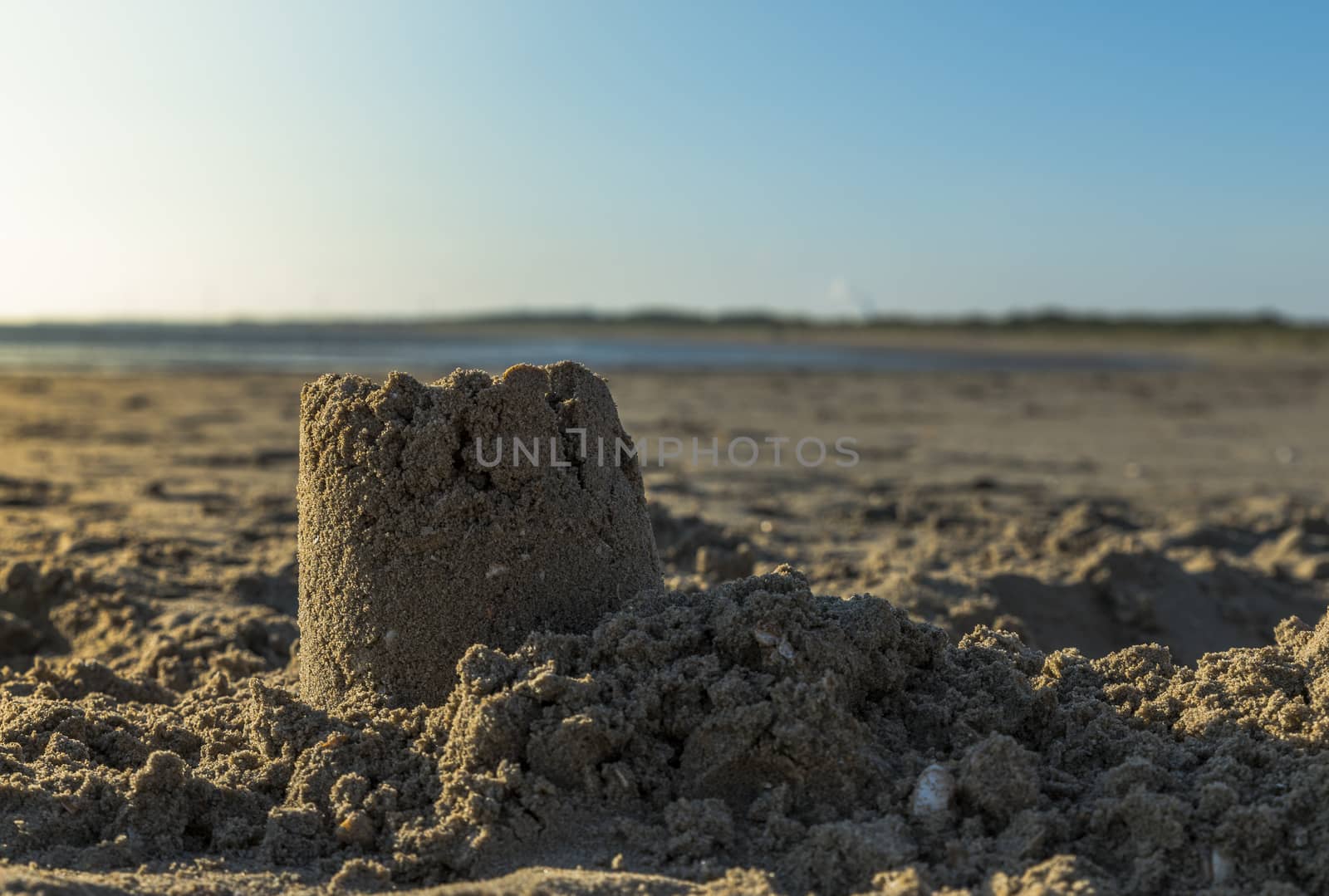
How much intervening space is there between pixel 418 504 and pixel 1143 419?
14609 millimetres

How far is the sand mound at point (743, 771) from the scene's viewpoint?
231 centimetres

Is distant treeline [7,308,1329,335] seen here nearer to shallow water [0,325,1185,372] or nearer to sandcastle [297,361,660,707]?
shallow water [0,325,1185,372]

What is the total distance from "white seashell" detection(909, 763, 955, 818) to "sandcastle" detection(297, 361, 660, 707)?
3.18ft

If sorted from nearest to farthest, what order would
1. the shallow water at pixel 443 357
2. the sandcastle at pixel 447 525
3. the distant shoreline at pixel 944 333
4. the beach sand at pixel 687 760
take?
the beach sand at pixel 687 760 < the sandcastle at pixel 447 525 < the shallow water at pixel 443 357 < the distant shoreline at pixel 944 333

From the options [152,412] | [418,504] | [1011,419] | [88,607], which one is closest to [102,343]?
[152,412]

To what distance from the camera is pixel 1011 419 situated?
1526 cm

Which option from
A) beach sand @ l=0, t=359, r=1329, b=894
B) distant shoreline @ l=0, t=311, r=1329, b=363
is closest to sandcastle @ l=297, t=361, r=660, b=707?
beach sand @ l=0, t=359, r=1329, b=894

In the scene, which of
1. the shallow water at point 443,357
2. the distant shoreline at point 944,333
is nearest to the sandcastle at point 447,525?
the shallow water at point 443,357

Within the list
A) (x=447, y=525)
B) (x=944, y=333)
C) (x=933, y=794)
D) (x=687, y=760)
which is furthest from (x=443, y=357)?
(x=944, y=333)

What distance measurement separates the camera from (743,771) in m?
2.56

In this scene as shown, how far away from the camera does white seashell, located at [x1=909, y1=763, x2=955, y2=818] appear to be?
241 centimetres

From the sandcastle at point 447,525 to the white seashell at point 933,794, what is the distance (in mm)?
968

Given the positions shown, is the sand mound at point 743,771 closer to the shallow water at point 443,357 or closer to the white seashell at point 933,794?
the white seashell at point 933,794

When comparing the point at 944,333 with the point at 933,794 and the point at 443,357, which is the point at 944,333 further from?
the point at 933,794
